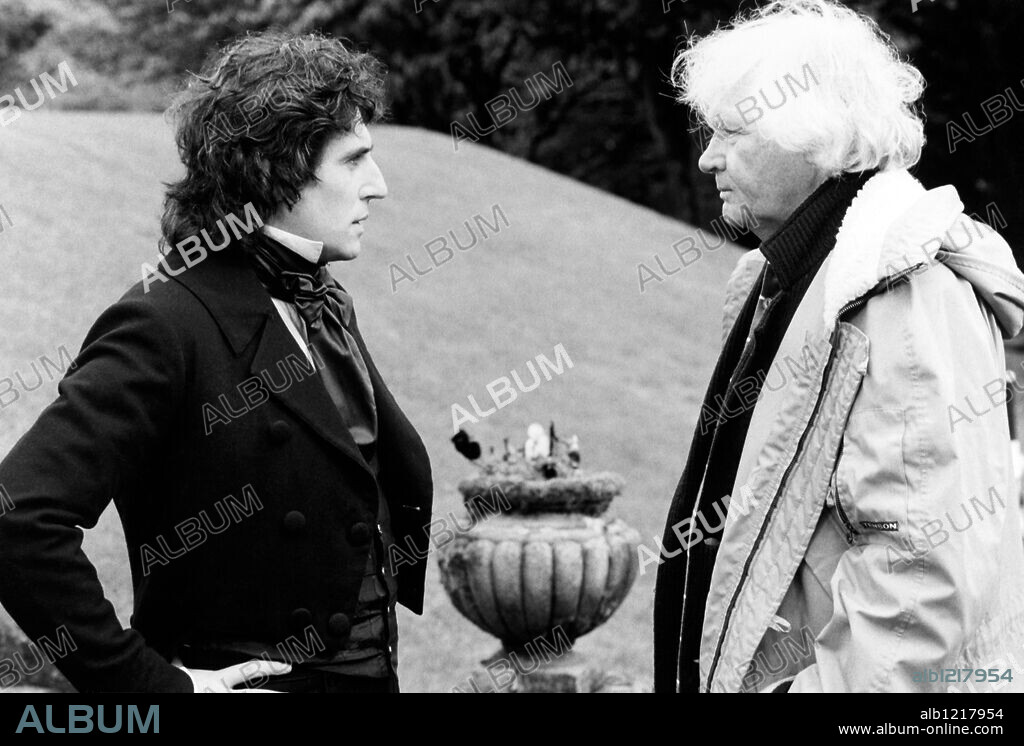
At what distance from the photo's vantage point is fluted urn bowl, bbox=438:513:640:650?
5754mm

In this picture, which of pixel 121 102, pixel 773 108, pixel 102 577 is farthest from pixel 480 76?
pixel 773 108

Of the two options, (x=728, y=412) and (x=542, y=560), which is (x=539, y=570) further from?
(x=728, y=412)

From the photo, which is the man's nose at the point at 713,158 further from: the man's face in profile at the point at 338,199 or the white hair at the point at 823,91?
the man's face in profile at the point at 338,199

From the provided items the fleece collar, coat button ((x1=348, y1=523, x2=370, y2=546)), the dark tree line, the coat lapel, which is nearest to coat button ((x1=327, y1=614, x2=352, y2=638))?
coat button ((x1=348, y1=523, x2=370, y2=546))

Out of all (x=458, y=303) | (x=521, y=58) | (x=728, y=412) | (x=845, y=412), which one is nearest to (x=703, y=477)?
(x=728, y=412)

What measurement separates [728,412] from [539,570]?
3.29 metres

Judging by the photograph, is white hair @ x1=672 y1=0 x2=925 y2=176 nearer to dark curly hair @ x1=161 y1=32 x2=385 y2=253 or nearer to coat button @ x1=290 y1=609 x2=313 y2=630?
dark curly hair @ x1=161 y1=32 x2=385 y2=253

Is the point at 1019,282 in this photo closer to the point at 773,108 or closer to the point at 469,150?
the point at 773,108

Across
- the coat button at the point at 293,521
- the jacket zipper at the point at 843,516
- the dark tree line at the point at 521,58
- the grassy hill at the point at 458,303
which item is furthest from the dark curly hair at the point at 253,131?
the dark tree line at the point at 521,58

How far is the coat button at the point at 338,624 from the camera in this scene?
2.26 metres

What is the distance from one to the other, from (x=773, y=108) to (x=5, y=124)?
12472 millimetres

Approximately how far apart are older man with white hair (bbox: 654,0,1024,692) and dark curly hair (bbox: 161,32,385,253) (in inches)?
29.9

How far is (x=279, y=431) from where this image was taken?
88.7 inches

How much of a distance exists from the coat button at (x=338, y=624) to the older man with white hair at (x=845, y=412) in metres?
0.68
